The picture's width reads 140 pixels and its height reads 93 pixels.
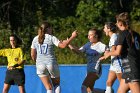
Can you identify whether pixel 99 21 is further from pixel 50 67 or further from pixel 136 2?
pixel 50 67

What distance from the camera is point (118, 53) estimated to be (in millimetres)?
8656

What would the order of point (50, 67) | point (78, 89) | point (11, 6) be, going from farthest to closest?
point (11, 6)
point (78, 89)
point (50, 67)

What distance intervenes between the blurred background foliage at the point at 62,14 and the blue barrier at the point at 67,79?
9127mm

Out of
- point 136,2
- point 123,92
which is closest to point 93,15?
point 136,2

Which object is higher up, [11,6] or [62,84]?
[11,6]

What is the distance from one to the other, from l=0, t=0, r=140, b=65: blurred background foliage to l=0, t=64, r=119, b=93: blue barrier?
913 cm

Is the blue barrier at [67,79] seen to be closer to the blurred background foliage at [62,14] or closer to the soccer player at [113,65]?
the soccer player at [113,65]

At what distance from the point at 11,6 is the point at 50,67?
14509 mm

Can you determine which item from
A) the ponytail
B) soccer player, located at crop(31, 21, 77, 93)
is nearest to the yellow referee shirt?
soccer player, located at crop(31, 21, 77, 93)

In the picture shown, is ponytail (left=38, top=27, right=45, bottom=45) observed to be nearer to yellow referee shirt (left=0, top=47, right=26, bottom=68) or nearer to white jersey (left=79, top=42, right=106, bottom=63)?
white jersey (left=79, top=42, right=106, bottom=63)

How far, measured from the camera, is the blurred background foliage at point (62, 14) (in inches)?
955

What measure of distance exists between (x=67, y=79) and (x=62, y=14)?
1390 centimetres

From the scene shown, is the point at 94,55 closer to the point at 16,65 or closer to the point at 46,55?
the point at 46,55

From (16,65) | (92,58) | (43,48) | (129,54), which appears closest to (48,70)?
(43,48)
